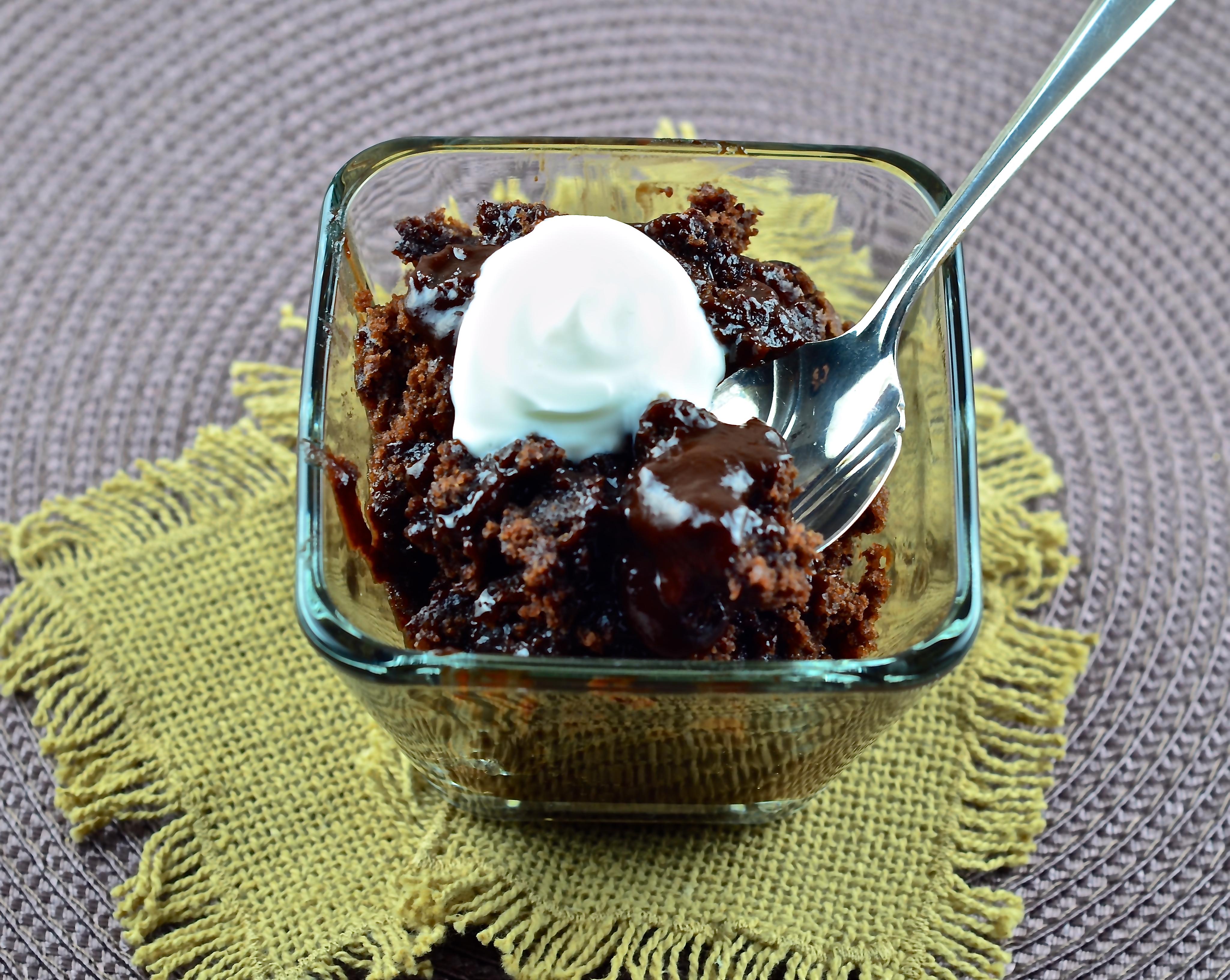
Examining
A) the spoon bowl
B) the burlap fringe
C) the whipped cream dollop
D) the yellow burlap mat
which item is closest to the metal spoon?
the spoon bowl

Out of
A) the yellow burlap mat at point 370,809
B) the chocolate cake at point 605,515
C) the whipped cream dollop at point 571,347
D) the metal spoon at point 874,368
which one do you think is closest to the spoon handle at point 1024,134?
the metal spoon at point 874,368

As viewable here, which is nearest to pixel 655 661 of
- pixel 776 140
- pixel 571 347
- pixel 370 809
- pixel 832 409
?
pixel 571 347

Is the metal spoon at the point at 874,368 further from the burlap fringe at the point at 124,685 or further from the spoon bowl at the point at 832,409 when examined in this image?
the burlap fringe at the point at 124,685

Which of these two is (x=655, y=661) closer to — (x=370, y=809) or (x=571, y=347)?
(x=571, y=347)

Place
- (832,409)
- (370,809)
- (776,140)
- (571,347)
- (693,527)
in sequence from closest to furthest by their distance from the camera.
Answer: (693,527) → (571,347) → (832,409) → (370,809) → (776,140)

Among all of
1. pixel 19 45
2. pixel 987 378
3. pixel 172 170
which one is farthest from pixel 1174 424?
pixel 19 45
